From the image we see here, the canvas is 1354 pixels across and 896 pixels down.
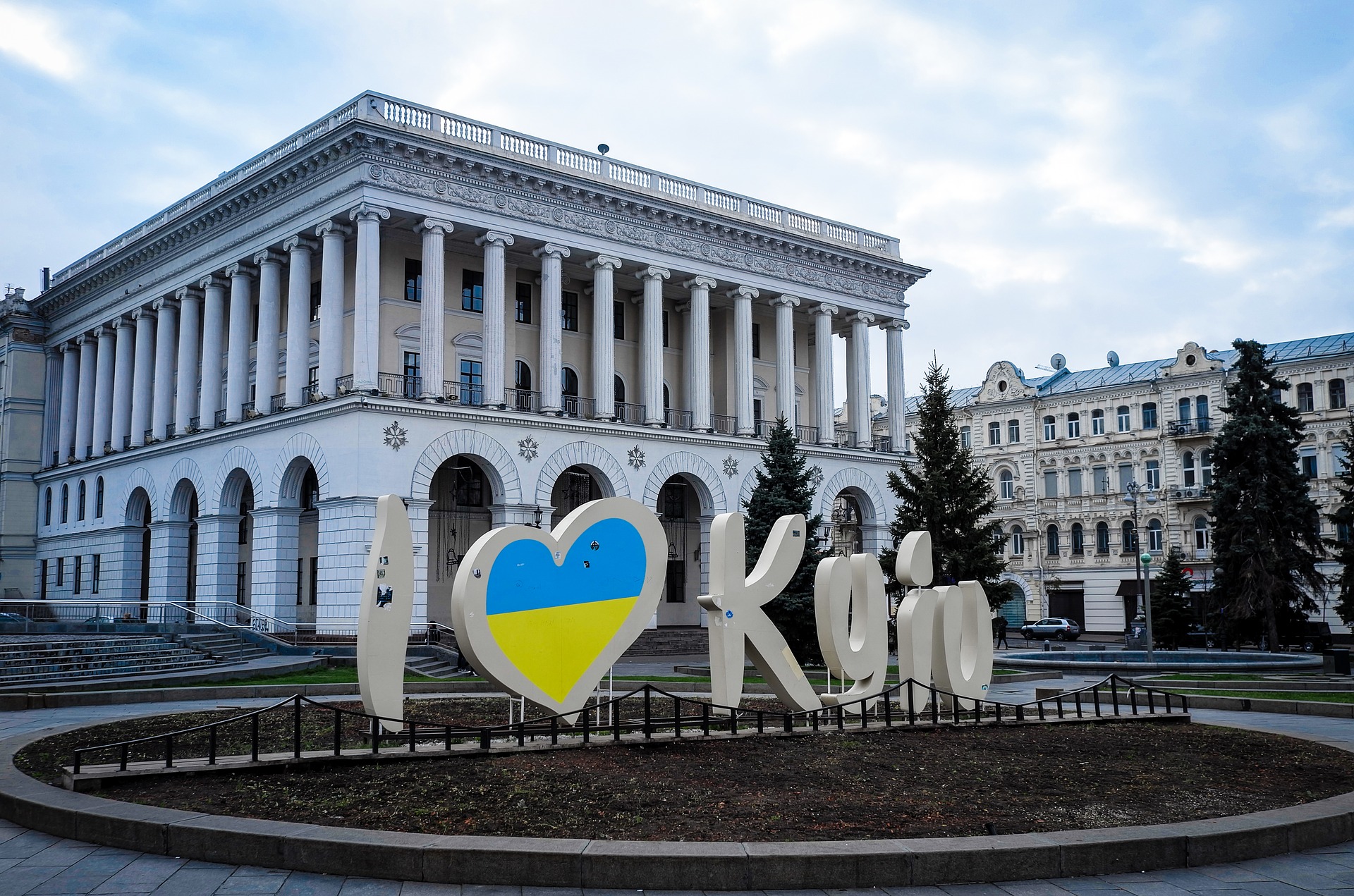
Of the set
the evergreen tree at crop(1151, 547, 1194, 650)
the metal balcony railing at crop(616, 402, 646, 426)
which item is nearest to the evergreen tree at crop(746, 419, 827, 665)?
the metal balcony railing at crop(616, 402, 646, 426)

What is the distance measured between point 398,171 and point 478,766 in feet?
101

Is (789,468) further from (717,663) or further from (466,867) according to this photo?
(466,867)

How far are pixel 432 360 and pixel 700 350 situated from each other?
42.9 feet

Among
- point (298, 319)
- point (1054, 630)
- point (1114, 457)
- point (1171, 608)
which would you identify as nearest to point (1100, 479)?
point (1114, 457)

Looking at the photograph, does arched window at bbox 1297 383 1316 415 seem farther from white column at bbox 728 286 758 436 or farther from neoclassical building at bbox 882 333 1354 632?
white column at bbox 728 286 758 436

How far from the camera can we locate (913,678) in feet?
59.5

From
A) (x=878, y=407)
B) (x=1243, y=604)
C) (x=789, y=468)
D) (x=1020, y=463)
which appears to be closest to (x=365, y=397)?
(x=789, y=468)

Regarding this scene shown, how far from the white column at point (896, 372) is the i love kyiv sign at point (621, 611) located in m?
36.7

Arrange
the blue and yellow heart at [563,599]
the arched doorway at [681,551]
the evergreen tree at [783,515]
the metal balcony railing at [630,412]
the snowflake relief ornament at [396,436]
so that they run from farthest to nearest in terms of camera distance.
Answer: the arched doorway at [681,551] < the metal balcony railing at [630,412] < the snowflake relief ornament at [396,436] < the evergreen tree at [783,515] < the blue and yellow heart at [563,599]

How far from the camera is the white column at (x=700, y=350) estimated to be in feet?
159

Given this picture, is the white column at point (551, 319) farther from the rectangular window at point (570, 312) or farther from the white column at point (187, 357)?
the white column at point (187, 357)

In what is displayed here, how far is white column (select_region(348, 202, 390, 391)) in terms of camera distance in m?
38.5

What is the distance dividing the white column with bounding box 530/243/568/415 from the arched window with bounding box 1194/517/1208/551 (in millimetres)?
39266

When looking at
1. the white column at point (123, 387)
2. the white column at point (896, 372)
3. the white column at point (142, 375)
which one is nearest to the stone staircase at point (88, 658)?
the white column at point (142, 375)
